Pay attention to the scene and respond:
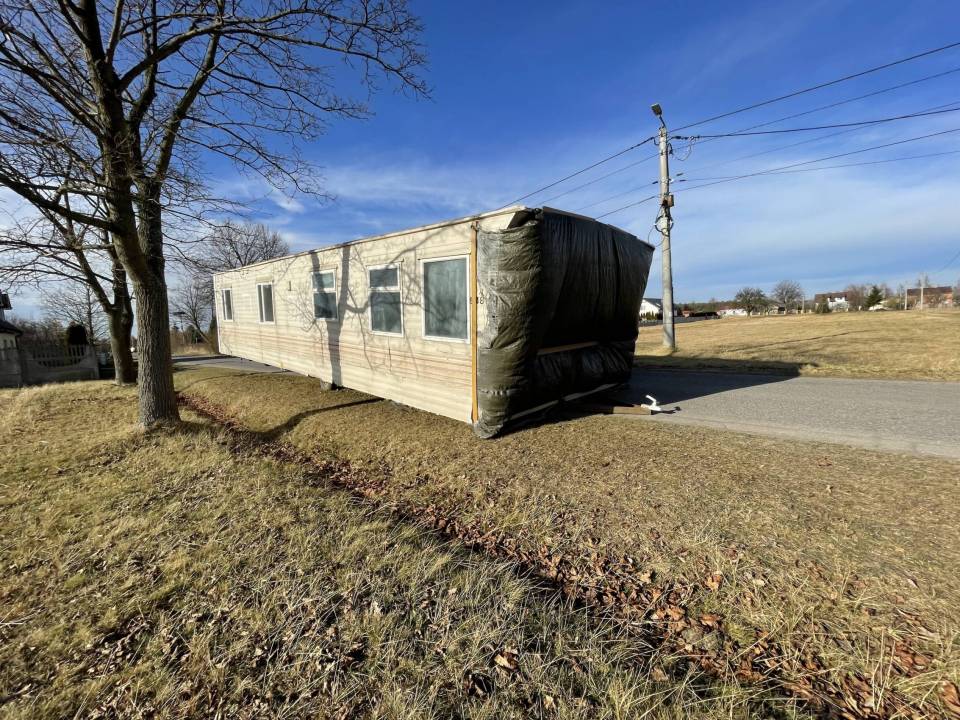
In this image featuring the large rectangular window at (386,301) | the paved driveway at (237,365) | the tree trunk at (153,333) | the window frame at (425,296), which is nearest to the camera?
the window frame at (425,296)

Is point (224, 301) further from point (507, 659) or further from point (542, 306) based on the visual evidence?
point (507, 659)

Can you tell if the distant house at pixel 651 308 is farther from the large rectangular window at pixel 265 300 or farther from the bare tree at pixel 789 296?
the large rectangular window at pixel 265 300

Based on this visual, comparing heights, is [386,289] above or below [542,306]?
above

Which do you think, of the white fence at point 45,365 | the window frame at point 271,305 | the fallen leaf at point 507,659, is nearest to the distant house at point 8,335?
the white fence at point 45,365

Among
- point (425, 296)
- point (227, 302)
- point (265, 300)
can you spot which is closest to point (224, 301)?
point (227, 302)

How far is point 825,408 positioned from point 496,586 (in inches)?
238

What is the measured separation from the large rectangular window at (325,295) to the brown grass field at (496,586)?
165 inches

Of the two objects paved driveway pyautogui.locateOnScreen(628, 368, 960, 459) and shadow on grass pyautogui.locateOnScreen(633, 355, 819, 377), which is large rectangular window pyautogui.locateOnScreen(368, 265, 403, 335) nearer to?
paved driveway pyautogui.locateOnScreen(628, 368, 960, 459)

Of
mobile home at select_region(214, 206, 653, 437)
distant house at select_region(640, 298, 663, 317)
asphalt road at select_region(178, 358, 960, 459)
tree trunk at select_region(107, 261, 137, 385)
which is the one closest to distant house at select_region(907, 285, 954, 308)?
distant house at select_region(640, 298, 663, 317)

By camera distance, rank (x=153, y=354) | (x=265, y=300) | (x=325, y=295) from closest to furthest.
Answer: (x=153, y=354) → (x=325, y=295) → (x=265, y=300)

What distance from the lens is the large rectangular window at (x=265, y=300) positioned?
35.5 feet

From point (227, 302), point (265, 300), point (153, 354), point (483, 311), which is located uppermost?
point (227, 302)

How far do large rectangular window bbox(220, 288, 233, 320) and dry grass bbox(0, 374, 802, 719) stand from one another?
10.5 meters

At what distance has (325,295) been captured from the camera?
8391mm
